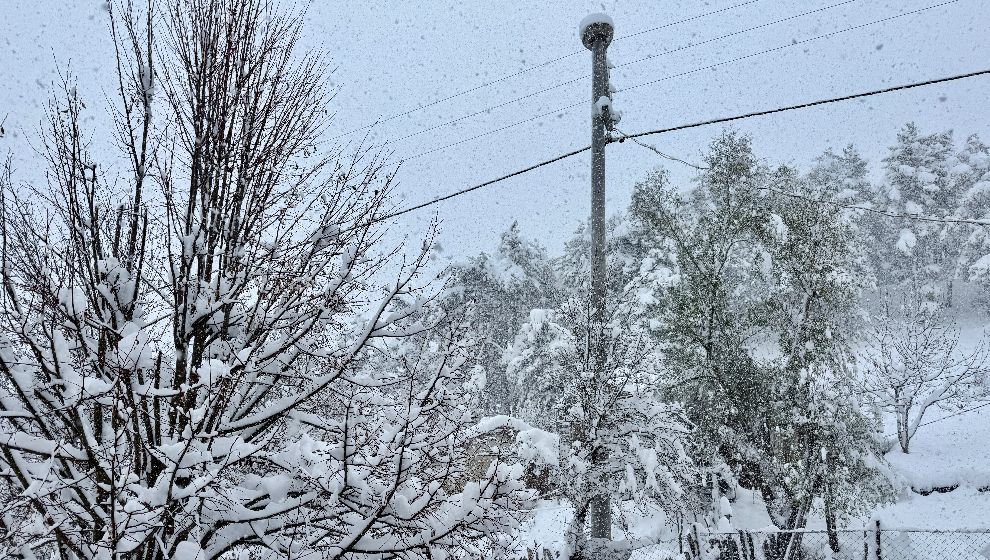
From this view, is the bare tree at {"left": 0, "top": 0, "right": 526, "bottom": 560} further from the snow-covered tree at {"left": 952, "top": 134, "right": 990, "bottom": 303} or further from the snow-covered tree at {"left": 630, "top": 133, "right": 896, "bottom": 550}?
the snow-covered tree at {"left": 952, "top": 134, "right": 990, "bottom": 303}

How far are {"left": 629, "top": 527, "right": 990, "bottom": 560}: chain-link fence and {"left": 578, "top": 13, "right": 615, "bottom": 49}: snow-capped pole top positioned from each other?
28.4ft

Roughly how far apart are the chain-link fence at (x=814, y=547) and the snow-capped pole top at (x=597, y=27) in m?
8.66

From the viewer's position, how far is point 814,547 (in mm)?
13242

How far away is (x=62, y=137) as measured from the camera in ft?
9.39

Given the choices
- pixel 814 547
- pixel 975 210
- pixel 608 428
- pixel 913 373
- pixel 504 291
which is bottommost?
pixel 814 547

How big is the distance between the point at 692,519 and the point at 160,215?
510 inches

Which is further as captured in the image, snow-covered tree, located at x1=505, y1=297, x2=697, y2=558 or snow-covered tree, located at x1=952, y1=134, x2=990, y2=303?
snow-covered tree, located at x1=952, y1=134, x2=990, y2=303

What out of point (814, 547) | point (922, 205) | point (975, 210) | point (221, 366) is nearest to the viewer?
point (221, 366)

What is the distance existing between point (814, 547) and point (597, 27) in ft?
44.4

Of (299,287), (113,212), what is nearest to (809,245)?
(299,287)

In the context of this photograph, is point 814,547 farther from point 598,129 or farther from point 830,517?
point 598,129

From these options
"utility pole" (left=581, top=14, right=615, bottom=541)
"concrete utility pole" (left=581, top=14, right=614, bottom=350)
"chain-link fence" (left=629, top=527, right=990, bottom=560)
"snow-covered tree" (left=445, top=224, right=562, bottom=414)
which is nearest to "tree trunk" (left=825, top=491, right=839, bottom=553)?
"chain-link fence" (left=629, top=527, right=990, bottom=560)

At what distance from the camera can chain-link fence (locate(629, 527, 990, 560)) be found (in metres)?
10.8

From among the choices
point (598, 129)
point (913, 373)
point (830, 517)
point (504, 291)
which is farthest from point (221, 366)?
point (504, 291)
